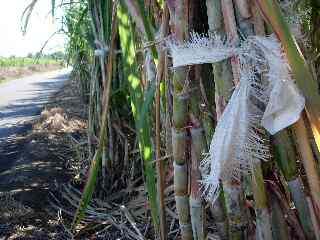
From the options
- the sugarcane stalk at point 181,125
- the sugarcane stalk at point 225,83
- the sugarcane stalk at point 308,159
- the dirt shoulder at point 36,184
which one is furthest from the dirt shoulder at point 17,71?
the sugarcane stalk at point 308,159

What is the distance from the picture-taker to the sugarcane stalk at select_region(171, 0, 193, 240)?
0.73m

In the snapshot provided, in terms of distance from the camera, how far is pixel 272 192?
2.30 feet

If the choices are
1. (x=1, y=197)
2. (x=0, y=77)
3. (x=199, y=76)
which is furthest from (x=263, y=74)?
(x=0, y=77)

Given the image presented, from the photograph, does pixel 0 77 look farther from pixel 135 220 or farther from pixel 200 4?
pixel 200 4

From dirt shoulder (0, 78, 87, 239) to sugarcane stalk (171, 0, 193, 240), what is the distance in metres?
1.52

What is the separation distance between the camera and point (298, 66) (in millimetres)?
593

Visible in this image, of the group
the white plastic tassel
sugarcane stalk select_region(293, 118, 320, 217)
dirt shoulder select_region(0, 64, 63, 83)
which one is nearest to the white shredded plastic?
the white plastic tassel

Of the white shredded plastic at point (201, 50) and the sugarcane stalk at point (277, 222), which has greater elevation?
the white shredded plastic at point (201, 50)

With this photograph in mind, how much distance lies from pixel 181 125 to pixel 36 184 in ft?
8.55

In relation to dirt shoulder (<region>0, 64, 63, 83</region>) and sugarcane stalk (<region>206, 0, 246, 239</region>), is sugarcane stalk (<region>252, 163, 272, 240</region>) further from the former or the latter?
dirt shoulder (<region>0, 64, 63, 83</region>)

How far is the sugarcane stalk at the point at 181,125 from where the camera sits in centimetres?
73

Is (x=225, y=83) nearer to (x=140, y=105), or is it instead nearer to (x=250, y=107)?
(x=250, y=107)

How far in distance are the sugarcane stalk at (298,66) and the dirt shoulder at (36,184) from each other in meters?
1.84

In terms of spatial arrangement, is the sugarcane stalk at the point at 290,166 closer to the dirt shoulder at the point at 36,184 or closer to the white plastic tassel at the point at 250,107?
the white plastic tassel at the point at 250,107
